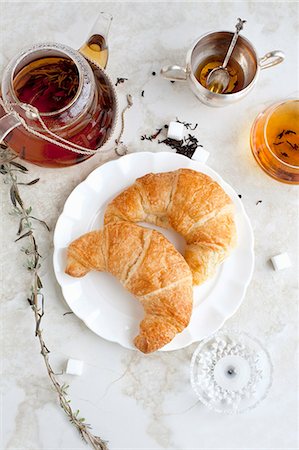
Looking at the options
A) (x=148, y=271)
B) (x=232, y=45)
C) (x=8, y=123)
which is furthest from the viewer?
(x=232, y=45)

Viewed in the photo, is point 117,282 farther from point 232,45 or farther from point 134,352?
point 232,45

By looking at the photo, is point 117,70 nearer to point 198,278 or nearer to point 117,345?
point 198,278

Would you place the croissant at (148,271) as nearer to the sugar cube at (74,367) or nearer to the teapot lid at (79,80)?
the sugar cube at (74,367)

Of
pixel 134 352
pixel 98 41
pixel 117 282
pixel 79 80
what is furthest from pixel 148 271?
pixel 98 41

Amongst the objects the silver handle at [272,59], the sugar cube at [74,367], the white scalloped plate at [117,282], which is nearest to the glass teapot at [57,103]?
the white scalloped plate at [117,282]

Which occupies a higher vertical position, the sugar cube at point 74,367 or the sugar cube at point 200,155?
the sugar cube at point 200,155

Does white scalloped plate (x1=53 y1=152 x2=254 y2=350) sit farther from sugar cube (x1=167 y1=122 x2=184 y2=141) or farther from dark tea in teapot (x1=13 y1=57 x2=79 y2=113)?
dark tea in teapot (x1=13 y1=57 x2=79 y2=113)
